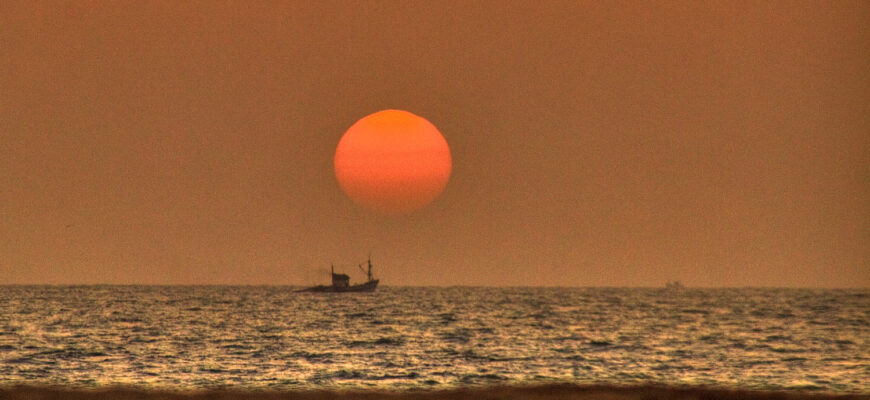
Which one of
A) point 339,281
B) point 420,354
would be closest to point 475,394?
point 420,354

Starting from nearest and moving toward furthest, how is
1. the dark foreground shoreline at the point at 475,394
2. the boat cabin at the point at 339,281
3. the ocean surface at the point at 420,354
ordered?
1. the dark foreground shoreline at the point at 475,394
2. the ocean surface at the point at 420,354
3. the boat cabin at the point at 339,281

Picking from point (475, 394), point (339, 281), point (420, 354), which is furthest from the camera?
point (339, 281)

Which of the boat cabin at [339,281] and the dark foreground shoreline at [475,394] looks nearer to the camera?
the dark foreground shoreline at [475,394]

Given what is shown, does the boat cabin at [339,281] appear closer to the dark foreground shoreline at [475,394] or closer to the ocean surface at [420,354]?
the ocean surface at [420,354]

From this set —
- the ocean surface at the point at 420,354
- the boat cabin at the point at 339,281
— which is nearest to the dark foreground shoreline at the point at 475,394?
the ocean surface at the point at 420,354

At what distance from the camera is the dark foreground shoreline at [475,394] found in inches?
503

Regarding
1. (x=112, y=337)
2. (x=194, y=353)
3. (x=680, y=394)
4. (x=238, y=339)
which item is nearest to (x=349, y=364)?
(x=194, y=353)

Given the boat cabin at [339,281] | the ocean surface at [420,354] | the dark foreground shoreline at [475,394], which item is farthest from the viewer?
the boat cabin at [339,281]

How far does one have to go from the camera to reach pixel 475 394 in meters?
13.1

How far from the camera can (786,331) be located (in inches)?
3184

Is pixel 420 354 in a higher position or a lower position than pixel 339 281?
lower

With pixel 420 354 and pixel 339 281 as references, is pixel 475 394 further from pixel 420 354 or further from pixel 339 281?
pixel 339 281

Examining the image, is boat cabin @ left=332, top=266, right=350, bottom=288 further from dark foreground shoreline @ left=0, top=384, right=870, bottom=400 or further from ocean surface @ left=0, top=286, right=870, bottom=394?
dark foreground shoreline @ left=0, top=384, right=870, bottom=400

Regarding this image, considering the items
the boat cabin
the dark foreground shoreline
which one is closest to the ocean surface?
the dark foreground shoreline
